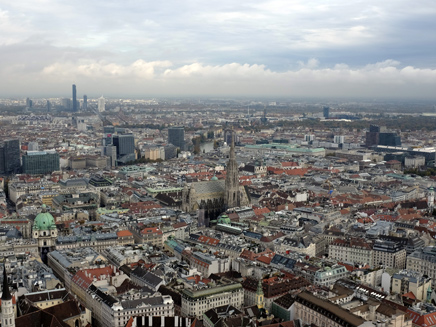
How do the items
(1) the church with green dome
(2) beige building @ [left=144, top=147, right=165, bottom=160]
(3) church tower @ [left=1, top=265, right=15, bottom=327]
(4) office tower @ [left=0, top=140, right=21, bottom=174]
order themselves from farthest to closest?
(2) beige building @ [left=144, top=147, right=165, bottom=160], (4) office tower @ [left=0, top=140, right=21, bottom=174], (1) the church with green dome, (3) church tower @ [left=1, top=265, right=15, bottom=327]

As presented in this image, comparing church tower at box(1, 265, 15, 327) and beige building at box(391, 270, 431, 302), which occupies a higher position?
church tower at box(1, 265, 15, 327)

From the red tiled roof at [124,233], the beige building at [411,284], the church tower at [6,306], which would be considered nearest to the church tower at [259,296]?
the beige building at [411,284]

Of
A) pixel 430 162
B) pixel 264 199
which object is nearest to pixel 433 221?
pixel 264 199

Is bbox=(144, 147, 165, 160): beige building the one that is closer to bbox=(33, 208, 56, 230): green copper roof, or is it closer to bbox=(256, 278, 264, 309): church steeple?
bbox=(33, 208, 56, 230): green copper roof

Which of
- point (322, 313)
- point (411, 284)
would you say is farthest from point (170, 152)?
point (322, 313)

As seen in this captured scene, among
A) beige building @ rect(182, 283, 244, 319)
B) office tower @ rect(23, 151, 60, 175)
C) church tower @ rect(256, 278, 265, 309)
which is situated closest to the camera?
beige building @ rect(182, 283, 244, 319)

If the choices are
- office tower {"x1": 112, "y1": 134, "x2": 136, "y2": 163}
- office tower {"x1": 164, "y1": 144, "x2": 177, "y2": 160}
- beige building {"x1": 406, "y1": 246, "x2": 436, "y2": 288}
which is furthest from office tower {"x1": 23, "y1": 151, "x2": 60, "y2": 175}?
beige building {"x1": 406, "y1": 246, "x2": 436, "y2": 288}

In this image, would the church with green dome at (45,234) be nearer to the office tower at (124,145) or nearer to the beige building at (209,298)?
the beige building at (209,298)

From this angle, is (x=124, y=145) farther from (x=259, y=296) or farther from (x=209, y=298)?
(x=259, y=296)
